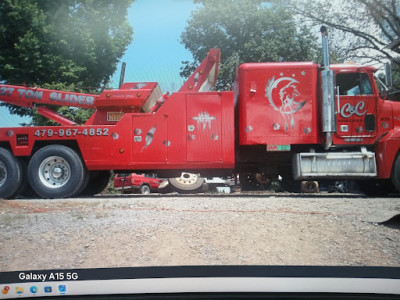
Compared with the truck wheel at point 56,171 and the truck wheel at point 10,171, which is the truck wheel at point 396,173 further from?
the truck wheel at point 10,171

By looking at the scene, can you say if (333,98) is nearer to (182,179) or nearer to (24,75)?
(182,179)

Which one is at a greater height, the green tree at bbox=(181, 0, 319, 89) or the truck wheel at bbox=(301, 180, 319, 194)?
the green tree at bbox=(181, 0, 319, 89)

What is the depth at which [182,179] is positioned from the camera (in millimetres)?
3961

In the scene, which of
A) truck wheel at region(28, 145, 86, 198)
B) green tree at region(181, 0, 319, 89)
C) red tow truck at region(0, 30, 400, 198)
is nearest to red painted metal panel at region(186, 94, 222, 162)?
red tow truck at region(0, 30, 400, 198)

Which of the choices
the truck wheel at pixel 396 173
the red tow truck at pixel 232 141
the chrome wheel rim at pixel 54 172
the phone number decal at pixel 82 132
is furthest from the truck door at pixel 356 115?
the chrome wheel rim at pixel 54 172

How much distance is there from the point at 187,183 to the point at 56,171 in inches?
60.1

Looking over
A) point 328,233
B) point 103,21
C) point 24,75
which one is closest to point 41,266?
point 24,75

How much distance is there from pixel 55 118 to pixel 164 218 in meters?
1.11

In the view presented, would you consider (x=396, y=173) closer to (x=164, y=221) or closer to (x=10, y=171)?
(x=164, y=221)

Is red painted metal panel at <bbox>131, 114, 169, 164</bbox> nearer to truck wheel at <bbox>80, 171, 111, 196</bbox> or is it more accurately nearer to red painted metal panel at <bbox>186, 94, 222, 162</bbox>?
red painted metal panel at <bbox>186, 94, 222, 162</bbox>

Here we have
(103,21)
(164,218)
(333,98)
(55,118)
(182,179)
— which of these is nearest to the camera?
(103,21)

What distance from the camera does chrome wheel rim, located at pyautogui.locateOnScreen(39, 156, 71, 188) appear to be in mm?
4008

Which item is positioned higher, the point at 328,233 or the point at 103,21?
the point at 103,21

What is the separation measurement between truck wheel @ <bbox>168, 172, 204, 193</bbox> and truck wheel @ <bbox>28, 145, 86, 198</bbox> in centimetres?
104
